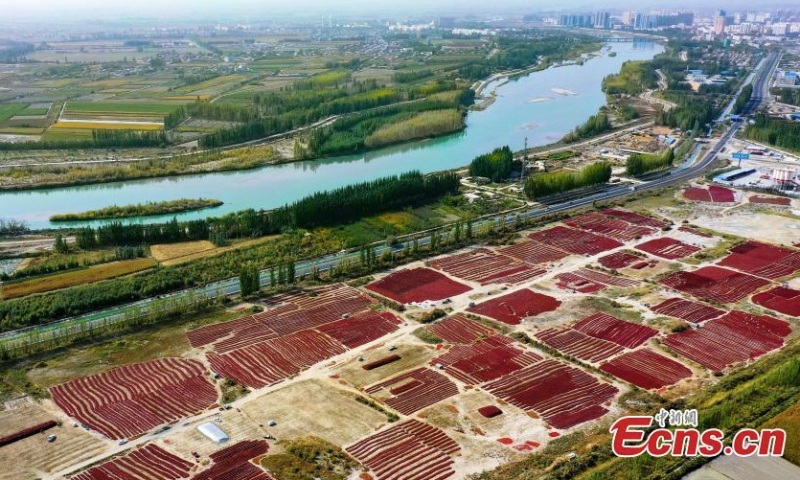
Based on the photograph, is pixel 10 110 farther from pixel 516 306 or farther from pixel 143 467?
pixel 143 467

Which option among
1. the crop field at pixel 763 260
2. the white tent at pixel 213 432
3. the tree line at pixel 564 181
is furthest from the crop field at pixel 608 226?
the white tent at pixel 213 432

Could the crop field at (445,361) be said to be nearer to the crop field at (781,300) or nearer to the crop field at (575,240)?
the crop field at (781,300)

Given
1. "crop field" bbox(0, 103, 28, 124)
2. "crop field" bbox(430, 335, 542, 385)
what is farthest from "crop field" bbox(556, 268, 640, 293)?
"crop field" bbox(0, 103, 28, 124)

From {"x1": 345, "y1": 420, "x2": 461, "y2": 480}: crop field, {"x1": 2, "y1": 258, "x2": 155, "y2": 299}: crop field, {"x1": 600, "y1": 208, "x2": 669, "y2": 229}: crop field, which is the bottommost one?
{"x1": 345, "y1": 420, "x2": 461, "y2": 480}: crop field

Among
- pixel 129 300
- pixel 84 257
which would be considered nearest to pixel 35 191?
pixel 84 257

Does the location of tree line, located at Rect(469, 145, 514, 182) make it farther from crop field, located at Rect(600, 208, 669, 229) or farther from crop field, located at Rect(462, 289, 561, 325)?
crop field, located at Rect(462, 289, 561, 325)

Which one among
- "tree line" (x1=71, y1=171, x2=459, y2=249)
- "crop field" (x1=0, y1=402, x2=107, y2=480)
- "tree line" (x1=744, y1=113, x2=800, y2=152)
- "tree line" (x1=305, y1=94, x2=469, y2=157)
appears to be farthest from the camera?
"tree line" (x1=744, y1=113, x2=800, y2=152)

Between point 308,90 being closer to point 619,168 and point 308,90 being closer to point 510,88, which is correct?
point 510,88

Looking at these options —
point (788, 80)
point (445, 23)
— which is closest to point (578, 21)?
point (445, 23)
